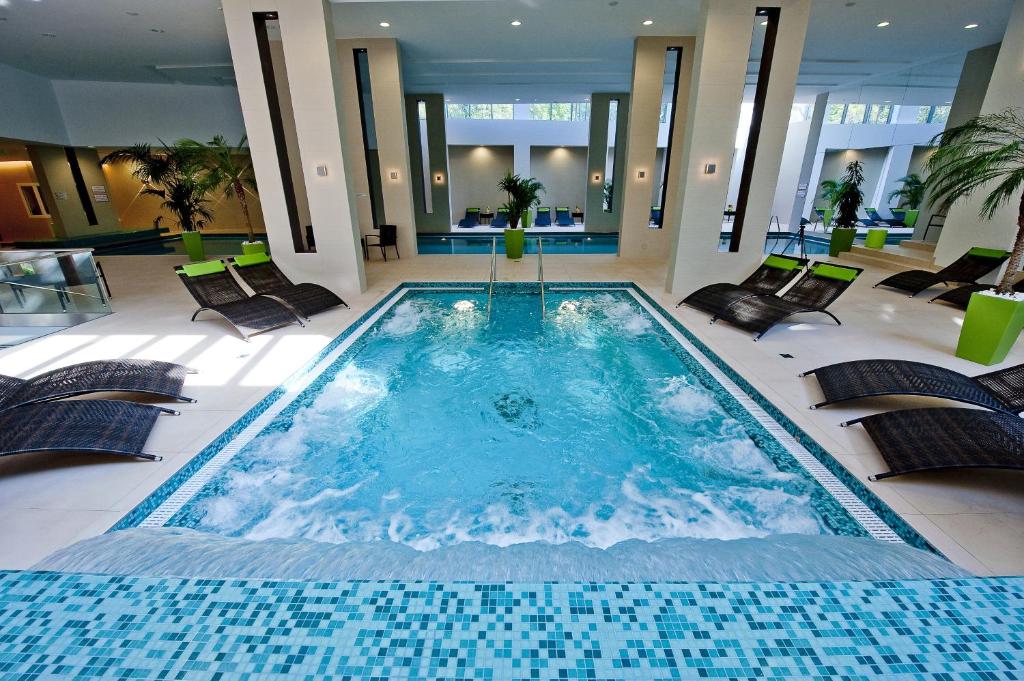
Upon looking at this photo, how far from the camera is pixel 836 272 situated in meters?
5.06

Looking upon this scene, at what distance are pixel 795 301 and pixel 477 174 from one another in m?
14.3

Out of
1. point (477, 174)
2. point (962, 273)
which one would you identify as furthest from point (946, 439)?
point (477, 174)

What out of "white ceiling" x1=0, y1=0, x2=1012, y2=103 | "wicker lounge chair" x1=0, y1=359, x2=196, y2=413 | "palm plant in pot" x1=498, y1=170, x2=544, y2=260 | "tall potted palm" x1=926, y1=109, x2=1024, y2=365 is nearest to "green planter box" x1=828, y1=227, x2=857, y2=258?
"white ceiling" x1=0, y1=0, x2=1012, y2=103

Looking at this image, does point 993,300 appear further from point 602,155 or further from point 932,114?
point 932,114

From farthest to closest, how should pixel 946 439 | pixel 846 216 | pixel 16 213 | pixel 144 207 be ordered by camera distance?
pixel 144 207, pixel 16 213, pixel 846 216, pixel 946 439

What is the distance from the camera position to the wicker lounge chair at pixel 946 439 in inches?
83.9

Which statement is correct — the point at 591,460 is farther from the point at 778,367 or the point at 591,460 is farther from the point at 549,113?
the point at 549,113

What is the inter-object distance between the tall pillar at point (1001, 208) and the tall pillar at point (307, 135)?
903cm

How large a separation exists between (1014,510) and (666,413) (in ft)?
6.16

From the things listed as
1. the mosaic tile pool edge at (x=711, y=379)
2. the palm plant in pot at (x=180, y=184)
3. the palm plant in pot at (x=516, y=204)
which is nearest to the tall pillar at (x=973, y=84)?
the palm plant in pot at (x=516, y=204)

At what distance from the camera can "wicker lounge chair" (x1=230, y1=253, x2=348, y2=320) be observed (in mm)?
5241

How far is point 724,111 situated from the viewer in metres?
5.44

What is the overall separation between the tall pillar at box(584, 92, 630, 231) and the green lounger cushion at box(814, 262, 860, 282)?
734 cm

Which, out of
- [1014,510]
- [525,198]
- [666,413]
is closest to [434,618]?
[666,413]
